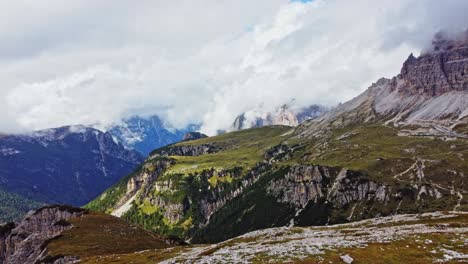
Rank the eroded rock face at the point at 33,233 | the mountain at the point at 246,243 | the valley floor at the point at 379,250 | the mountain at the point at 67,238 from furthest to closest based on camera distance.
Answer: the eroded rock face at the point at 33,233, the mountain at the point at 67,238, the mountain at the point at 246,243, the valley floor at the point at 379,250

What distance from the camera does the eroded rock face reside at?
158 metres

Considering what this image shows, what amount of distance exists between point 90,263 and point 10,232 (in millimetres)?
82640

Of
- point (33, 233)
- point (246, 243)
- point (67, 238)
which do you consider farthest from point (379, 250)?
point (33, 233)

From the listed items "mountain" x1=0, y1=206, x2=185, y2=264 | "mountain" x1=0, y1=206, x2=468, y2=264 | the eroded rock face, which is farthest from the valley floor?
the eroded rock face

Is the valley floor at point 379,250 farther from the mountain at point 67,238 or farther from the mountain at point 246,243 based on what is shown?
the mountain at point 67,238

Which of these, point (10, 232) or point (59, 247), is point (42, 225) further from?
point (59, 247)

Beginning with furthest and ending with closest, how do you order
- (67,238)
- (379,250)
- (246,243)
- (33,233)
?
(33,233) → (67,238) → (246,243) → (379,250)

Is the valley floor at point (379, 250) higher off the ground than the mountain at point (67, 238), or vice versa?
the mountain at point (67, 238)

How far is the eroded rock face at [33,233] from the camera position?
15850cm

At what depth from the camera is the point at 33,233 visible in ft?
568

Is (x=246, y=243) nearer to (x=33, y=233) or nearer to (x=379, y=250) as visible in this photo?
(x=379, y=250)

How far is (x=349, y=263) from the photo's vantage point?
67750 millimetres

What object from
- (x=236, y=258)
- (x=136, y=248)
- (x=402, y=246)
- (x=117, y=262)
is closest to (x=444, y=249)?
(x=402, y=246)

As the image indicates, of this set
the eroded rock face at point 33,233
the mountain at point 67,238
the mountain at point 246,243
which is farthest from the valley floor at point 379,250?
the eroded rock face at point 33,233
